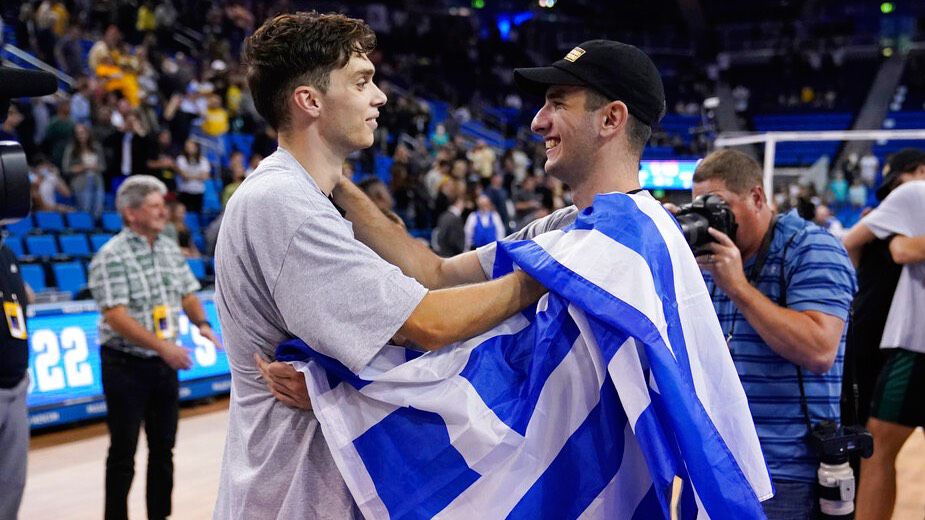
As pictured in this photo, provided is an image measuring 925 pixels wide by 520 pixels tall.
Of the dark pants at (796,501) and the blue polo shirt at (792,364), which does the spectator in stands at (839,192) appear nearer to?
the blue polo shirt at (792,364)

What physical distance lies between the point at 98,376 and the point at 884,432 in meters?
5.54

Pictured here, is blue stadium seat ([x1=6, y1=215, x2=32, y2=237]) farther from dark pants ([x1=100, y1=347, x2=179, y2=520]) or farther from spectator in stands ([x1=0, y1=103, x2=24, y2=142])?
dark pants ([x1=100, y1=347, x2=179, y2=520])

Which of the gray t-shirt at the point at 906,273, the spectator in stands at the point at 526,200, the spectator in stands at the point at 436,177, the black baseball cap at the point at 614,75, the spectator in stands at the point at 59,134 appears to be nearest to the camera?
the black baseball cap at the point at 614,75

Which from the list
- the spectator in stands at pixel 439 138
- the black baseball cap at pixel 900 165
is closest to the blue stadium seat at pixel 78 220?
the black baseball cap at pixel 900 165

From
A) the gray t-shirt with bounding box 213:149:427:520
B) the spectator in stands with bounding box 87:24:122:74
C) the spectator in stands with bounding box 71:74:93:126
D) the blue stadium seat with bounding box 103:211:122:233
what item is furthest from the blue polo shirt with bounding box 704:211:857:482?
the spectator in stands with bounding box 87:24:122:74

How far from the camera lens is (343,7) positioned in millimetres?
21828

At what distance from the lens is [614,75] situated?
2.01 metres

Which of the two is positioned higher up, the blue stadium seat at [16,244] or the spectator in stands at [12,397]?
the spectator in stands at [12,397]

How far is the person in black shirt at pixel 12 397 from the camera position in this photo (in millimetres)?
3244

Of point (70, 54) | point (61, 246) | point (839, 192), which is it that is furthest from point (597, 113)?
point (839, 192)

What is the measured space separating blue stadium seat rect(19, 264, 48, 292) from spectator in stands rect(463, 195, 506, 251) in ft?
17.1

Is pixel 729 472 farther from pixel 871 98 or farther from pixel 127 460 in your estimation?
pixel 871 98

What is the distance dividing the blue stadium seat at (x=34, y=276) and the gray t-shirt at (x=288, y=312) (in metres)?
6.34

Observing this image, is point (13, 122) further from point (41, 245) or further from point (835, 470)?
point (835, 470)
